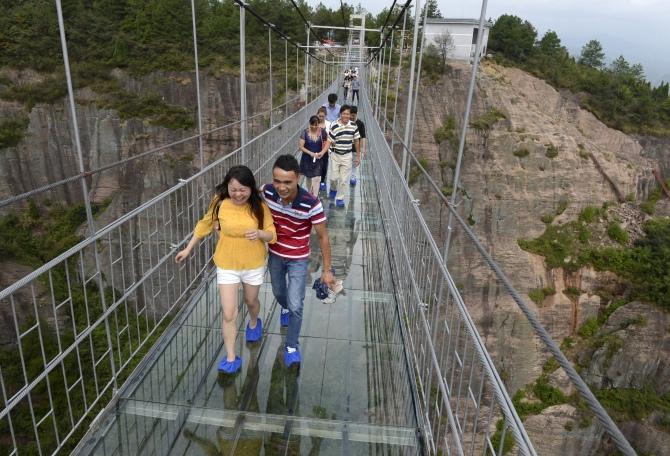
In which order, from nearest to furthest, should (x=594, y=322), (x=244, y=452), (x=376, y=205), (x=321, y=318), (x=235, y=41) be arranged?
1. (x=244, y=452)
2. (x=321, y=318)
3. (x=376, y=205)
4. (x=594, y=322)
5. (x=235, y=41)

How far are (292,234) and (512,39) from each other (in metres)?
34.8

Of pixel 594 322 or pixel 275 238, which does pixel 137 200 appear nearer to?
pixel 594 322

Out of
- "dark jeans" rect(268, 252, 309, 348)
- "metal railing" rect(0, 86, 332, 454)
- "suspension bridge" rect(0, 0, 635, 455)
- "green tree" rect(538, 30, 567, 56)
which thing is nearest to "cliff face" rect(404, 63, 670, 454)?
"green tree" rect(538, 30, 567, 56)


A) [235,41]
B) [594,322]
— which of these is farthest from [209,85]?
[594,322]

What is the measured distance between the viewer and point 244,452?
2039 millimetres

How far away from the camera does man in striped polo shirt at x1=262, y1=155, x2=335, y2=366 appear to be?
2.28m

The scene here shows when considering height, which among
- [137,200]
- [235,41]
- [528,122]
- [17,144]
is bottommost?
[137,200]

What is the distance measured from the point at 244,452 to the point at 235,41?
30.8 m

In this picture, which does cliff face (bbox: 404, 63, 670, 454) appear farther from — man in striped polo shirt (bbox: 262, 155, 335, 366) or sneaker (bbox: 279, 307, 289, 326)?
man in striped polo shirt (bbox: 262, 155, 335, 366)

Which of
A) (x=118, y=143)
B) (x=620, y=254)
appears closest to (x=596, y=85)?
(x=620, y=254)

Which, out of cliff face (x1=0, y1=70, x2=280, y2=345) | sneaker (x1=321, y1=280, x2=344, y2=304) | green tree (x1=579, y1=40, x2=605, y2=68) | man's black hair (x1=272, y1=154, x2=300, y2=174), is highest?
green tree (x1=579, y1=40, x2=605, y2=68)

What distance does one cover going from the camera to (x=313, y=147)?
489cm

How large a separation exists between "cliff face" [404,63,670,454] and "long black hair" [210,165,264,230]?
1964 centimetres

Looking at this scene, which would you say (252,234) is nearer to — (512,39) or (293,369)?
(293,369)
